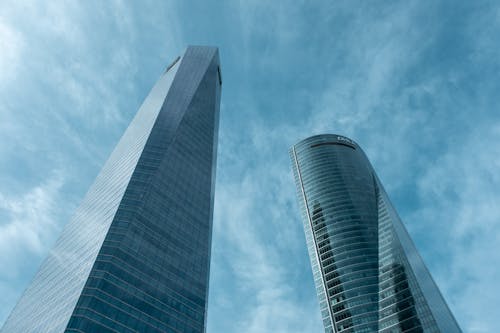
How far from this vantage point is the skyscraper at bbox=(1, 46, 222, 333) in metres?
71.4

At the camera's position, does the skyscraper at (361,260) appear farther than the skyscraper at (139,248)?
Yes

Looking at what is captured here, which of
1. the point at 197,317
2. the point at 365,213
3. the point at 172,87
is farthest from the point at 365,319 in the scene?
the point at 172,87

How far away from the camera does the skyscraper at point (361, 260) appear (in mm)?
117938

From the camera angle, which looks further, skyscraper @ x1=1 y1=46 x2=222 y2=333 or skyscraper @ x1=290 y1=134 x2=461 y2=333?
skyscraper @ x1=290 y1=134 x2=461 y2=333

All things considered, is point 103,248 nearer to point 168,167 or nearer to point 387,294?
point 168,167

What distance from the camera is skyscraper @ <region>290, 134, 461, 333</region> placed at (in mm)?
117938

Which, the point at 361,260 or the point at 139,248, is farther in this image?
the point at 361,260

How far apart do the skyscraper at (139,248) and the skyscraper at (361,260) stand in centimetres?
5294

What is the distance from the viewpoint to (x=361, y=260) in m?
137

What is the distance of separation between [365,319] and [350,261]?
23.3 meters

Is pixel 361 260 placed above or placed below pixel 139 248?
above

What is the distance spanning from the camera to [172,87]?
163500 millimetres

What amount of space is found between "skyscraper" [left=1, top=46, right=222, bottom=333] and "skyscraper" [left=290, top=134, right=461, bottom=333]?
174ft

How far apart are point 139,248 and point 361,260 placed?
3350 inches
